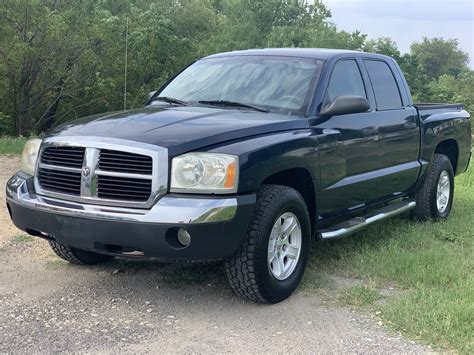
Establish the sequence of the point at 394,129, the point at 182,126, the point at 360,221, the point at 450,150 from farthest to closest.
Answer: the point at 450,150 → the point at 394,129 → the point at 360,221 → the point at 182,126

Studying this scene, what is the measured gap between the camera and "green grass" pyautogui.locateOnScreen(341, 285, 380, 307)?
4.24 m

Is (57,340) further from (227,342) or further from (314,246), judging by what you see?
(314,246)

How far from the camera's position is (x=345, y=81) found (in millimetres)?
5371

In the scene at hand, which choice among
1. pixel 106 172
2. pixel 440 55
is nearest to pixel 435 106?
pixel 106 172

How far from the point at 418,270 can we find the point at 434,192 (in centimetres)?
212

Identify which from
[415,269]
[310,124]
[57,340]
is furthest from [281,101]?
[57,340]

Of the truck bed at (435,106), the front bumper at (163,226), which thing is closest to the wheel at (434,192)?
the truck bed at (435,106)

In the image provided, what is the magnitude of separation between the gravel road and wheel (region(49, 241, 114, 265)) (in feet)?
0.27

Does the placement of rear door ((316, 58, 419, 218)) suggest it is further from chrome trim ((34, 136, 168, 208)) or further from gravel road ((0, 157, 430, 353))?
chrome trim ((34, 136, 168, 208))

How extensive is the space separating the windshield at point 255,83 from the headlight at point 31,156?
130 centimetres

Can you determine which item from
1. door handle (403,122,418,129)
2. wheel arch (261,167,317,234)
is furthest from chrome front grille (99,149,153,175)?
door handle (403,122,418,129)

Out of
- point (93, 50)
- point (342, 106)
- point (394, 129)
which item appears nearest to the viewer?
point (342, 106)

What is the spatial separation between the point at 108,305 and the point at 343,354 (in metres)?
1.64

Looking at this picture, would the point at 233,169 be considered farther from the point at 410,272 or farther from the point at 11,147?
the point at 11,147
